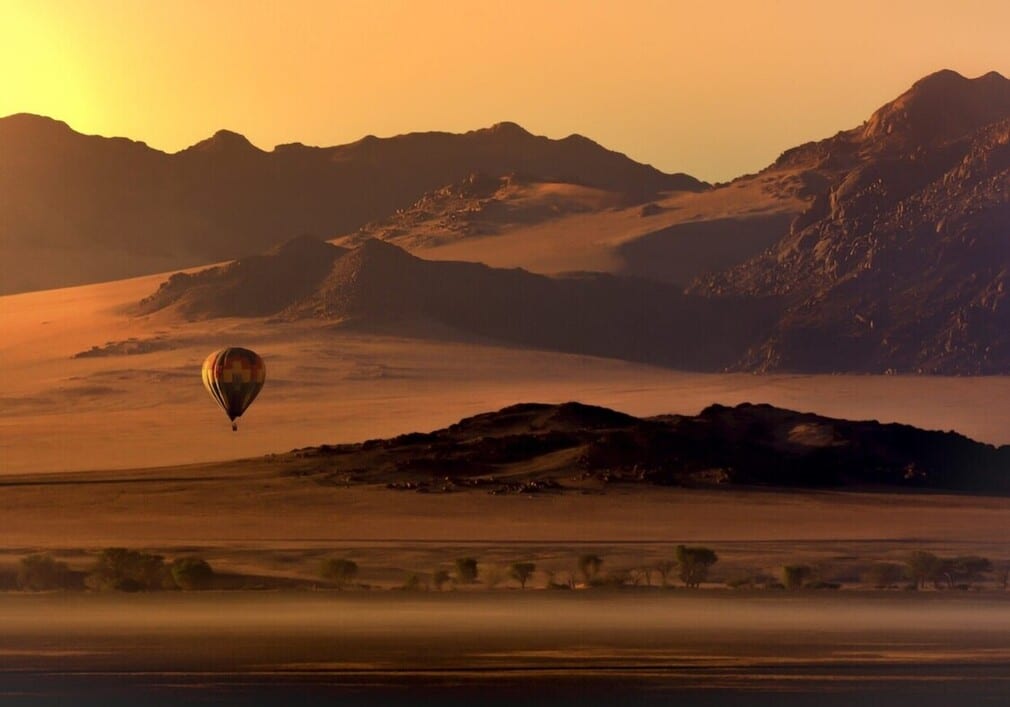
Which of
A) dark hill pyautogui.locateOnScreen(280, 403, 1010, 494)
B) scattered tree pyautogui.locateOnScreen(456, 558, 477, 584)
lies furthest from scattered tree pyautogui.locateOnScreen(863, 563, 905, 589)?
dark hill pyautogui.locateOnScreen(280, 403, 1010, 494)

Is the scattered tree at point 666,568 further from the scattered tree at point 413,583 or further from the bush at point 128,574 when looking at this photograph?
the bush at point 128,574

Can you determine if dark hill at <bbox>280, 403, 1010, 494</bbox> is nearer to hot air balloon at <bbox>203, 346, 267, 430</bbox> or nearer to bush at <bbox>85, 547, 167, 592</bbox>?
hot air balloon at <bbox>203, 346, 267, 430</bbox>

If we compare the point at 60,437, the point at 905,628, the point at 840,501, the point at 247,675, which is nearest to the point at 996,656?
the point at 905,628

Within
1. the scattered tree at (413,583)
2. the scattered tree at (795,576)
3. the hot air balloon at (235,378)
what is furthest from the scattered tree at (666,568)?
the hot air balloon at (235,378)

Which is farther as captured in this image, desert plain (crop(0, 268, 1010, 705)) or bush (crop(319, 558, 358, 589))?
bush (crop(319, 558, 358, 589))

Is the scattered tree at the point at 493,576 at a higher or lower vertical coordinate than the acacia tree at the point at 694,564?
lower
